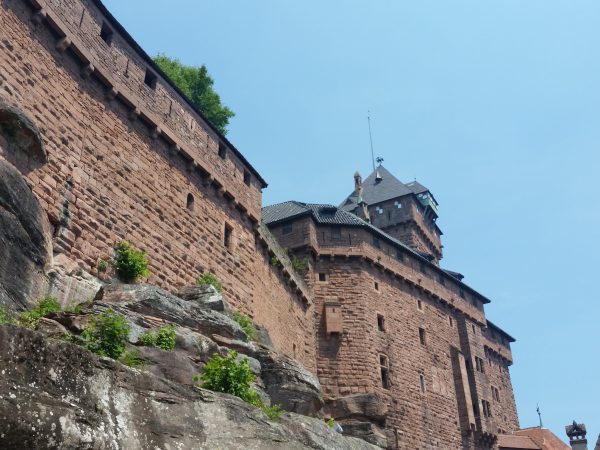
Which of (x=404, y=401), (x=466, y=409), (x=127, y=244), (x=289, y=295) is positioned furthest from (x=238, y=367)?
(x=466, y=409)

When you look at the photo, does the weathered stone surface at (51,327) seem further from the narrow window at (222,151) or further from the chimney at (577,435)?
the chimney at (577,435)

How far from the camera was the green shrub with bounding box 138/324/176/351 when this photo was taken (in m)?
10.3

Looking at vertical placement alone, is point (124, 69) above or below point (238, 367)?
above

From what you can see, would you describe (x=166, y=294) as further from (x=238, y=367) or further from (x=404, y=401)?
(x=404, y=401)

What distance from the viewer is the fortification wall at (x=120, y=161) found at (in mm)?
12797

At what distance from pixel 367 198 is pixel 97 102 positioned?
126 feet

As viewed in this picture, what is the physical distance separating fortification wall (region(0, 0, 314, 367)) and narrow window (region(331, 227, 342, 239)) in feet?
29.2

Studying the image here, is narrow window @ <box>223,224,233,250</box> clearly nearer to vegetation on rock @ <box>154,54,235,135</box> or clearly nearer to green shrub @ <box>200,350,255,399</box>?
green shrub @ <box>200,350,255,399</box>

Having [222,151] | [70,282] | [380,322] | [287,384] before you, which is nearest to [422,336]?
[380,322]

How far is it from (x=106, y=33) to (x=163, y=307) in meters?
8.08

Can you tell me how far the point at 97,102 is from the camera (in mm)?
14992

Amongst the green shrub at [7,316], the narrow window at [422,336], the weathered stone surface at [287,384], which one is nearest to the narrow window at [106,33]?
the weathered stone surface at [287,384]

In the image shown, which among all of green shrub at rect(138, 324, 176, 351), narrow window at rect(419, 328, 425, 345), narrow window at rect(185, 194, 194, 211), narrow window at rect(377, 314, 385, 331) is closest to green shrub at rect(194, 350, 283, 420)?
green shrub at rect(138, 324, 176, 351)

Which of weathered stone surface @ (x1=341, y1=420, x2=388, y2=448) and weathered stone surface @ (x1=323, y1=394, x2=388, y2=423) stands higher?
weathered stone surface @ (x1=323, y1=394, x2=388, y2=423)
